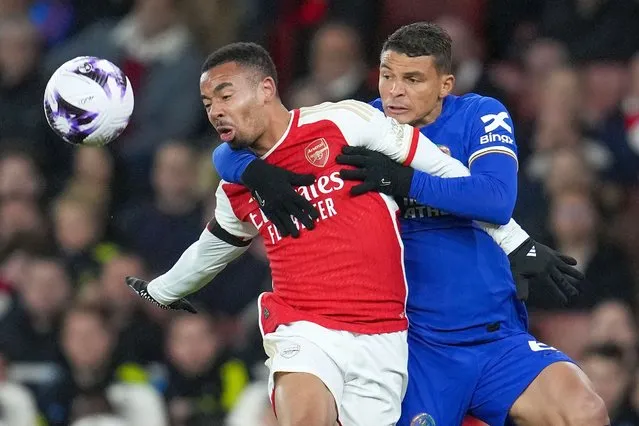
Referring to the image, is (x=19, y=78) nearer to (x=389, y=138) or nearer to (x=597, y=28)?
(x=597, y=28)

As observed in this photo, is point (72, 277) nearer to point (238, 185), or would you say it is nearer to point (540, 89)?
point (540, 89)

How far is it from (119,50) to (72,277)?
220 centimetres

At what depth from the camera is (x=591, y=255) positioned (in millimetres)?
7961

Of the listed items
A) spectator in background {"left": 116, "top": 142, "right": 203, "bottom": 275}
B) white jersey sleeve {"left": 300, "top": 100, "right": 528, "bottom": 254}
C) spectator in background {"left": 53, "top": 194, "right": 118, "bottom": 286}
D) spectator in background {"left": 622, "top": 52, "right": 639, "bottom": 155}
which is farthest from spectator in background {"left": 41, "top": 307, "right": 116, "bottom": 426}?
white jersey sleeve {"left": 300, "top": 100, "right": 528, "bottom": 254}

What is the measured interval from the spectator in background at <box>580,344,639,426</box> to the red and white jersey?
7.71ft

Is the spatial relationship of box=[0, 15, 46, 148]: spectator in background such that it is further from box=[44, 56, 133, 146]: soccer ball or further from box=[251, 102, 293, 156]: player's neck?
box=[251, 102, 293, 156]: player's neck

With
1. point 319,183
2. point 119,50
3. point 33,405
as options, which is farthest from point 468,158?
point 119,50

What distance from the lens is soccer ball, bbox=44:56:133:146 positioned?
5383mm

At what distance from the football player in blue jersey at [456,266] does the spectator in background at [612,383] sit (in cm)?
195

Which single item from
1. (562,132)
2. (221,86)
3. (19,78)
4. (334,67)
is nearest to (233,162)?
(221,86)

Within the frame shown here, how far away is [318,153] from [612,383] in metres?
2.81

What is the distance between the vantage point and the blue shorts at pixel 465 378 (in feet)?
17.3

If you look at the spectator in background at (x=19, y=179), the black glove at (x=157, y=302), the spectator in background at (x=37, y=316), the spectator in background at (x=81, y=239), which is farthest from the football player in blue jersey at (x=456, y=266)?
the spectator in background at (x=19, y=179)

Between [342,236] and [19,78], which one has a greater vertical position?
[19,78]
